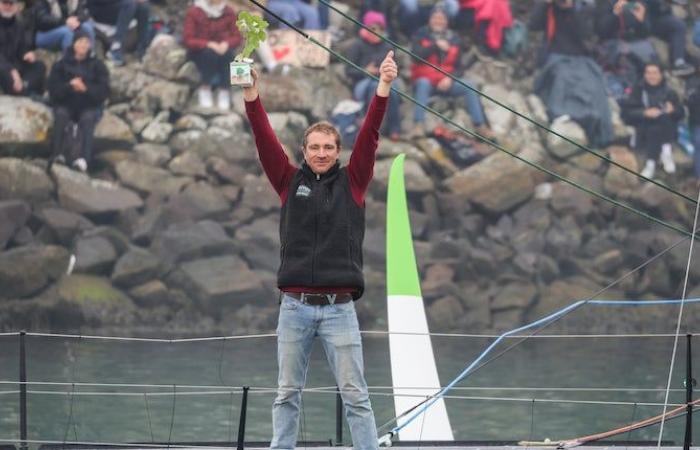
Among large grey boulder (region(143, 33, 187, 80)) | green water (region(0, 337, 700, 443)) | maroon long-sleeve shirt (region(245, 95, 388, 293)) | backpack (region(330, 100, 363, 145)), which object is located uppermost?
large grey boulder (region(143, 33, 187, 80))

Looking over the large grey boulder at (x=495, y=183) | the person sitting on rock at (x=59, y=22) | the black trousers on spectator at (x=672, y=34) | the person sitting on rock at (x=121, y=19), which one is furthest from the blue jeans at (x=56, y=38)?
the black trousers on spectator at (x=672, y=34)

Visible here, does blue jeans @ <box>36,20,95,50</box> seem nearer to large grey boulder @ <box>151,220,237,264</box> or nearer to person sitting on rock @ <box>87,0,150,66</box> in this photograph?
person sitting on rock @ <box>87,0,150,66</box>

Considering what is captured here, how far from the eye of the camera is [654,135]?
20734 millimetres

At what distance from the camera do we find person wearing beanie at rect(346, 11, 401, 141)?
64.3ft

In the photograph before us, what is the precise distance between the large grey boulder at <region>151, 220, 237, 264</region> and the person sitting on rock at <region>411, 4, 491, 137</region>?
314cm

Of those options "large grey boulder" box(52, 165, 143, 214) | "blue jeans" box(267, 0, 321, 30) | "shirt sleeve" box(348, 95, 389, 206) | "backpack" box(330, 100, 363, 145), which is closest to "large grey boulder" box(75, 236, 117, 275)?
"large grey boulder" box(52, 165, 143, 214)

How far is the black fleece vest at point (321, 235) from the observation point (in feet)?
15.0

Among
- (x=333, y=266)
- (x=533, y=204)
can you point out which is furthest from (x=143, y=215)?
(x=333, y=266)

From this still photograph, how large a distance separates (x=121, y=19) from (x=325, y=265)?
16.1 metres

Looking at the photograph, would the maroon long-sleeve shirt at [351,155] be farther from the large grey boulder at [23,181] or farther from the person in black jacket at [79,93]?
the person in black jacket at [79,93]

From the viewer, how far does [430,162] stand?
2003cm

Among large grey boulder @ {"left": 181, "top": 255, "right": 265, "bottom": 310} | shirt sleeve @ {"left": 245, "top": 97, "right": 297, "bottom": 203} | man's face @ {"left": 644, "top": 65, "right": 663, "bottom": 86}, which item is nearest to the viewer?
shirt sleeve @ {"left": 245, "top": 97, "right": 297, "bottom": 203}

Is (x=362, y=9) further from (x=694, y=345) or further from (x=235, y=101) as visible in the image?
(x=694, y=345)

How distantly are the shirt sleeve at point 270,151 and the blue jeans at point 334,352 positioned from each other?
1.30ft
